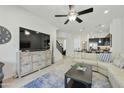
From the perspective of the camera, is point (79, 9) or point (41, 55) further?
point (41, 55)

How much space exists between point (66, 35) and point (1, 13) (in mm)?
7611

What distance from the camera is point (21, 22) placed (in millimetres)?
4129

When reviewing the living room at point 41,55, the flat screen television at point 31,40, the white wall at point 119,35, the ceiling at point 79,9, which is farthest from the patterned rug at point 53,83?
the ceiling at point 79,9

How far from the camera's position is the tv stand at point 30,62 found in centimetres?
374

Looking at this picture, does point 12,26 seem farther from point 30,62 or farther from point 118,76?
point 118,76

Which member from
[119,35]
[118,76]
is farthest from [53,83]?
[119,35]

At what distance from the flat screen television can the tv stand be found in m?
0.28

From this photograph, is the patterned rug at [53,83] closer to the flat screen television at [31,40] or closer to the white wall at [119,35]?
the flat screen television at [31,40]

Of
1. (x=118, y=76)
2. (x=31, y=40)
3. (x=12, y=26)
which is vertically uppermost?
(x=12, y=26)

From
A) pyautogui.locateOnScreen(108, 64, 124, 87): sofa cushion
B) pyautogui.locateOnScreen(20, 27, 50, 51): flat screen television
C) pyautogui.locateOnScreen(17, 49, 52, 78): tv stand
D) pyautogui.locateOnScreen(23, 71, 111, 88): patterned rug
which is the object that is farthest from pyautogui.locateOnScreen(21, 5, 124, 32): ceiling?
pyautogui.locateOnScreen(23, 71, 111, 88): patterned rug

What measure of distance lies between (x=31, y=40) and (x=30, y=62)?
987 mm

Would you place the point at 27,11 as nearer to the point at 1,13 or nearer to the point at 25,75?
the point at 1,13

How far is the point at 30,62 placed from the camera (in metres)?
4.24
